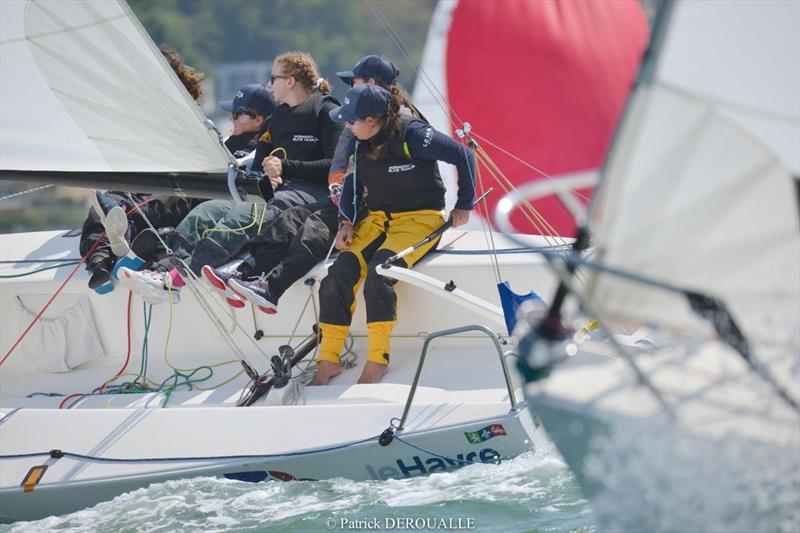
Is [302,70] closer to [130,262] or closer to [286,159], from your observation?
[286,159]

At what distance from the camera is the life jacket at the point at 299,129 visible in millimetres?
4758

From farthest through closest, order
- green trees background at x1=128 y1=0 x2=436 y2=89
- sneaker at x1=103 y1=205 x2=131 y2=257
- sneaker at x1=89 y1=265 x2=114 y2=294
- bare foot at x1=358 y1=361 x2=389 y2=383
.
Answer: green trees background at x1=128 y1=0 x2=436 y2=89 < sneaker at x1=89 y1=265 x2=114 y2=294 < sneaker at x1=103 y1=205 x2=131 y2=257 < bare foot at x1=358 y1=361 x2=389 y2=383

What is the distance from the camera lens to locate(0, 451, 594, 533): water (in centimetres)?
338

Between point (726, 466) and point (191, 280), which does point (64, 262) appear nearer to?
point (191, 280)

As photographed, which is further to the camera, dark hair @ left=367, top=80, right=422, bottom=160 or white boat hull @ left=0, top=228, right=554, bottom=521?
dark hair @ left=367, top=80, right=422, bottom=160

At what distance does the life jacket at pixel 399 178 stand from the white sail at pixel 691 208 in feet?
6.03

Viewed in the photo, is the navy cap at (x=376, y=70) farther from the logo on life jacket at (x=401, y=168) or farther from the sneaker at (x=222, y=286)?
the sneaker at (x=222, y=286)

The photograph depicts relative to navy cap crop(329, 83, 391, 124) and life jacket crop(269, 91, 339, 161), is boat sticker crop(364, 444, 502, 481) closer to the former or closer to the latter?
navy cap crop(329, 83, 391, 124)

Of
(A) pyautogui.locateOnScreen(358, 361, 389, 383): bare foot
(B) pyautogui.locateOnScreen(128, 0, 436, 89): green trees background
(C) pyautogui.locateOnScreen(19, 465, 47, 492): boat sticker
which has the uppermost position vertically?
(A) pyautogui.locateOnScreen(358, 361, 389, 383): bare foot

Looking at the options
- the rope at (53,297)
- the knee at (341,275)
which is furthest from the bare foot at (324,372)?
the rope at (53,297)

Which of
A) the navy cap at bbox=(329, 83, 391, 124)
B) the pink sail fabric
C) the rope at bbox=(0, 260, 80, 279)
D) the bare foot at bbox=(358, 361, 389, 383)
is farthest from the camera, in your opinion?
the pink sail fabric

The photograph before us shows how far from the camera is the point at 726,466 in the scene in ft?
7.82

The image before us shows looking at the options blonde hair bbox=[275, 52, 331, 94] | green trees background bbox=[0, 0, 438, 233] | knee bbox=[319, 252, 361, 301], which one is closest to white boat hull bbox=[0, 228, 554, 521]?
knee bbox=[319, 252, 361, 301]

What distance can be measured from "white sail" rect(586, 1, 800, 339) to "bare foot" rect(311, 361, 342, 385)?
6.76 ft
